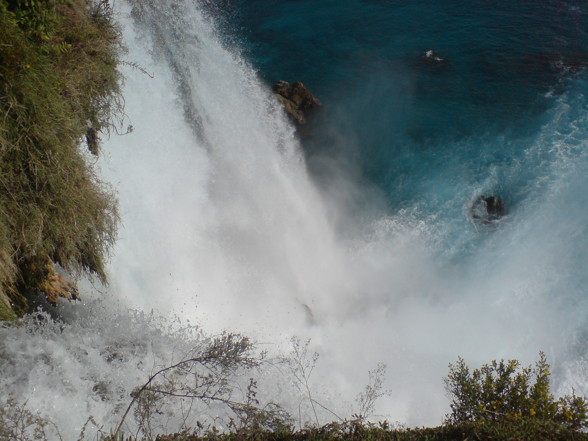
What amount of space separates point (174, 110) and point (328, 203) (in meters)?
7.40

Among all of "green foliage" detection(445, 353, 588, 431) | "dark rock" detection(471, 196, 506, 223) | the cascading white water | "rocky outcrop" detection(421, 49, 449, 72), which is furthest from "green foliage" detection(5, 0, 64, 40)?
"rocky outcrop" detection(421, 49, 449, 72)

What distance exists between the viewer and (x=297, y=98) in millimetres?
22016

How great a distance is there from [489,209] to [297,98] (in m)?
9.58

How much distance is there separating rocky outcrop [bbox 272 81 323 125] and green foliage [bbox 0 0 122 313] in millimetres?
13384

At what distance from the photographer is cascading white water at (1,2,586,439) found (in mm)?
8586

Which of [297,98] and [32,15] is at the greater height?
[297,98]

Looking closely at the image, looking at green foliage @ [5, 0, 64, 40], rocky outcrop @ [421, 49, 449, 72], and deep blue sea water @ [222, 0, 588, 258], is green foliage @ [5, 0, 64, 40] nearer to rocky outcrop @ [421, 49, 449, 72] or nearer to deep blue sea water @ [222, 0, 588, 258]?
deep blue sea water @ [222, 0, 588, 258]

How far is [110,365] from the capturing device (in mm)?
8203

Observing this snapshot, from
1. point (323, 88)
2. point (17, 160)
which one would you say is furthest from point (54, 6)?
point (323, 88)

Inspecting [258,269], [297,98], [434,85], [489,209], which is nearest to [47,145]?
[258,269]

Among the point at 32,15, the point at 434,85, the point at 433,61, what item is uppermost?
the point at 433,61

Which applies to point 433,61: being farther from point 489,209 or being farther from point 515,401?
point 515,401

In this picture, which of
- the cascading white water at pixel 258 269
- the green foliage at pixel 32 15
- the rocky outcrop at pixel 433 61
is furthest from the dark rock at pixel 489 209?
the green foliage at pixel 32 15

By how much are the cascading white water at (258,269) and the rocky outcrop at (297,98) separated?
33.6 inches
